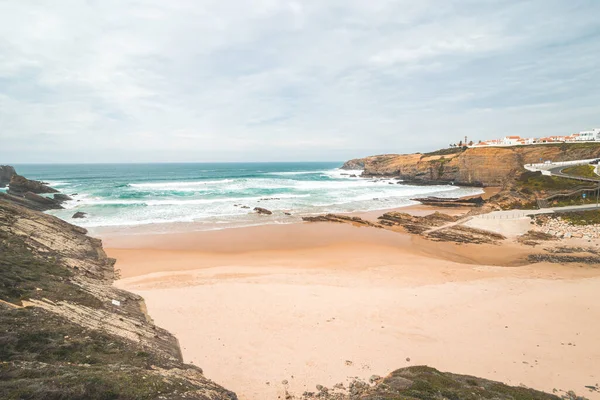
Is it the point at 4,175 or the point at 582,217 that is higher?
the point at 4,175

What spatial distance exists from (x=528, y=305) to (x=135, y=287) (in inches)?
599

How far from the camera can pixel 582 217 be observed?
2100cm

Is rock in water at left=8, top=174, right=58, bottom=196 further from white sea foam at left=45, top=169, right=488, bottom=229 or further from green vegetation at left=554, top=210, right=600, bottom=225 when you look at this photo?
green vegetation at left=554, top=210, right=600, bottom=225

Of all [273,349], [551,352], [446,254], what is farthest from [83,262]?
[446,254]

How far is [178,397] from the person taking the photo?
4.27 metres

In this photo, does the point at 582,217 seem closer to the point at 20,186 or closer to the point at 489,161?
the point at 489,161

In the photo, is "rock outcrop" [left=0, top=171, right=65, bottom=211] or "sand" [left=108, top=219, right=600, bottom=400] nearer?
"sand" [left=108, top=219, right=600, bottom=400]

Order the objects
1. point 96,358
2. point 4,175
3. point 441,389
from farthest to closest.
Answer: point 4,175
point 96,358
point 441,389

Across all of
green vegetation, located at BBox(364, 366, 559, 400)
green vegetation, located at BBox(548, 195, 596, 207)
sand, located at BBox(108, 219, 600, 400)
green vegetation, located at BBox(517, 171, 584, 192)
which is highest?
green vegetation, located at BBox(517, 171, 584, 192)

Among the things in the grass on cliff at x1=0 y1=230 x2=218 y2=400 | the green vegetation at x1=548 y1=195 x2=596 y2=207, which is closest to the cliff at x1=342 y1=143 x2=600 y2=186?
the green vegetation at x1=548 y1=195 x2=596 y2=207

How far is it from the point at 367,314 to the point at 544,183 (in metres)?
28.9

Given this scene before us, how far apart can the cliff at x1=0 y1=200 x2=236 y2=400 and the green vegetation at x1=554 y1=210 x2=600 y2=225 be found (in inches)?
1015

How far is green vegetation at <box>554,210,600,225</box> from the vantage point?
66.4 feet

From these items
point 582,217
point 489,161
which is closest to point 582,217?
point 582,217
